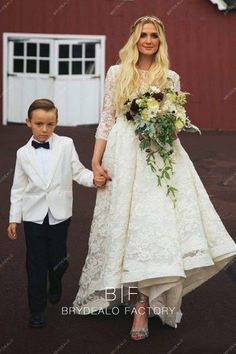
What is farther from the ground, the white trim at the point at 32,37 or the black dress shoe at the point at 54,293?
the white trim at the point at 32,37

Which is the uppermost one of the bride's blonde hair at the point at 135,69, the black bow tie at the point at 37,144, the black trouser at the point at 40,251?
the bride's blonde hair at the point at 135,69

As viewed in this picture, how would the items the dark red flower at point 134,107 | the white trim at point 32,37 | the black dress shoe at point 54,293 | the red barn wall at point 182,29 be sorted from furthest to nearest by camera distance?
the white trim at point 32,37, the red barn wall at point 182,29, the black dress shoe at point 54,293, the dark red flower at point 134,107

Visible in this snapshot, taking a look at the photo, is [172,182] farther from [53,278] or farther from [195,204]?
[53,278]

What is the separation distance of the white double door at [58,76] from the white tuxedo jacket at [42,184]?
12608 millimetres

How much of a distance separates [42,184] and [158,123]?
2.72 ft

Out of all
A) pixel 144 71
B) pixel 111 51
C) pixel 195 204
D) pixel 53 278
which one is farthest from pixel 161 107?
pixel 111 51

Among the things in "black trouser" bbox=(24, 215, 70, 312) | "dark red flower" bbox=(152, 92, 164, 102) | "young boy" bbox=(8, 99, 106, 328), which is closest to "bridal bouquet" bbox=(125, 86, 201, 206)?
"dark red flower" bbox=(152, 92, 164, 102)

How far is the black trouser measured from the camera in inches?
207

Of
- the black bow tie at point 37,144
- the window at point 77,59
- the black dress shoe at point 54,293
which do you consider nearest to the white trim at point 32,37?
the window at point 77,59

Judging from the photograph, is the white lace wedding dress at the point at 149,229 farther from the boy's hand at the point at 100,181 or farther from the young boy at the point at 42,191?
the young boy at the point at 42,191

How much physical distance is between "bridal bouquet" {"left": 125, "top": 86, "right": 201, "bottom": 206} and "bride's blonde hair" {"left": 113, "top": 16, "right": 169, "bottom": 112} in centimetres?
9

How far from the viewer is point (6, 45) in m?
17.8

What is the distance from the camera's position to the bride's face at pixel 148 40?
5.22 meters

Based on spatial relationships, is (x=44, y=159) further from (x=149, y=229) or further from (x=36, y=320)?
(x=36, y=320)
